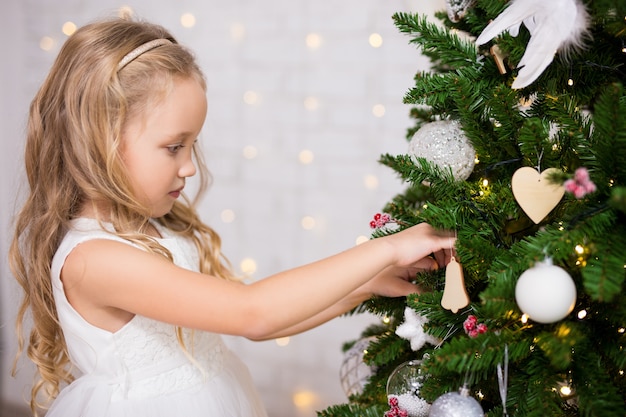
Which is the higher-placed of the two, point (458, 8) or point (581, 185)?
point (458, 8)

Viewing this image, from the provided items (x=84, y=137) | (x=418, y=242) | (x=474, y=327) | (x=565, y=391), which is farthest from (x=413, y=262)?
(x=84, y=137)

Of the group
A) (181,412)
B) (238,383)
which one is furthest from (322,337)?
(181,412)

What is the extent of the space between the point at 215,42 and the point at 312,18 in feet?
1.22

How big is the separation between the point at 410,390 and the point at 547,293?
0.28m

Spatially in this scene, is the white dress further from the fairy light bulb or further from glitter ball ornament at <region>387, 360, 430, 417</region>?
the fairy light bulb

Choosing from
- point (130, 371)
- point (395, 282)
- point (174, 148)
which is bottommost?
point (130, 371)

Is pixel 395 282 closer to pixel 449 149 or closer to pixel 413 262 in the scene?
pixel 413 262

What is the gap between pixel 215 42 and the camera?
7.21 feet

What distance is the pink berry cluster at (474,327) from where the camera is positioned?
2.26 ft

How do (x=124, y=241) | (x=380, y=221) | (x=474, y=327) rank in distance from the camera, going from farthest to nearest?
(x=124, y=241) < (x=380, y=221) < (x=474, y=327)

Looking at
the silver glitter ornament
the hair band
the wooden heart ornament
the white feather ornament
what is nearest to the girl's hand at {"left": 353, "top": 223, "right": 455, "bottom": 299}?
the wooden heart ornament

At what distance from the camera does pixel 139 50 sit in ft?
3.51

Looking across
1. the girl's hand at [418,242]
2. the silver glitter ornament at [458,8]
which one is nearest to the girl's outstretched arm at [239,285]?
the girl's hand at [418,242]

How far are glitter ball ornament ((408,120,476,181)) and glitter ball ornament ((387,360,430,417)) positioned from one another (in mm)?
266
